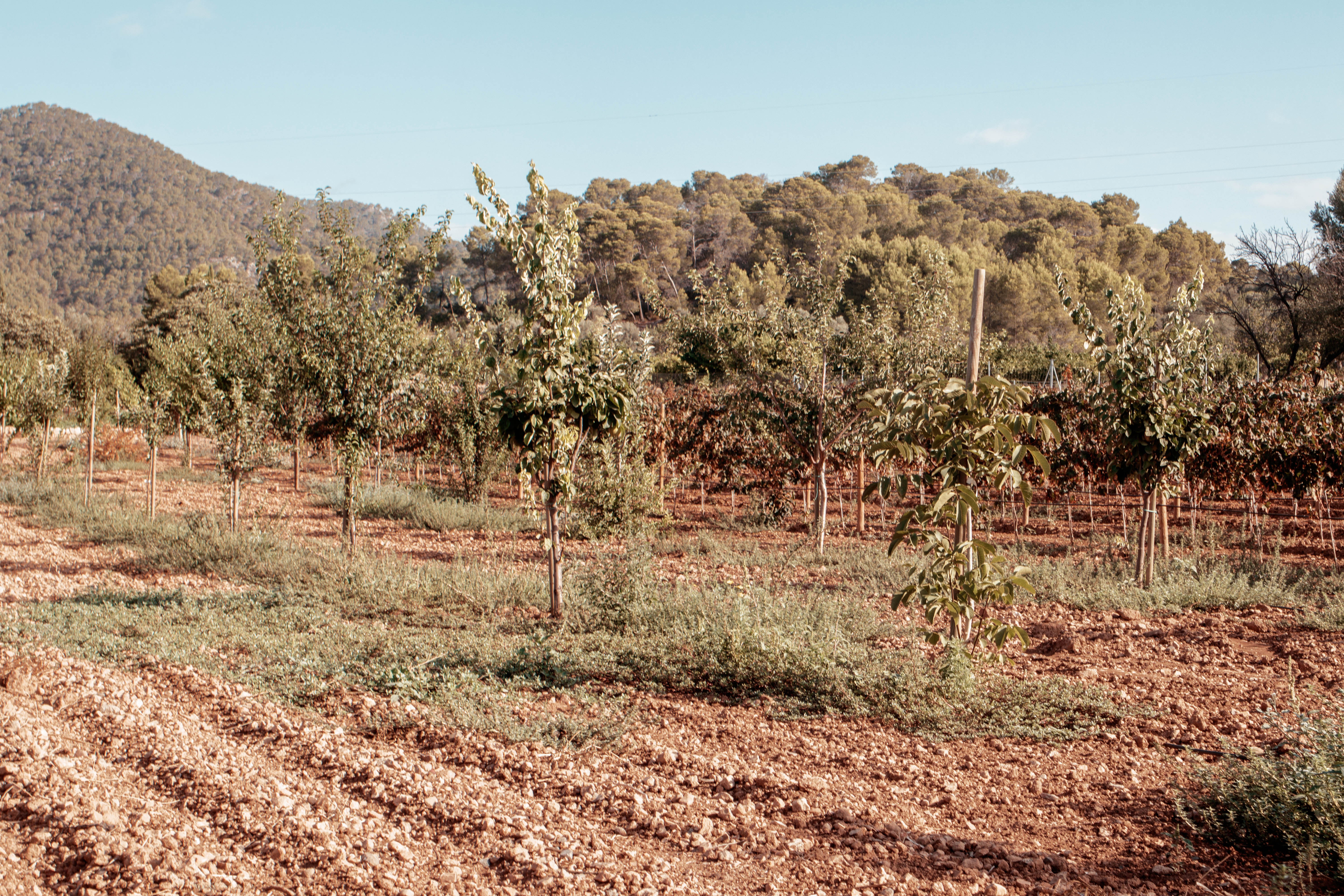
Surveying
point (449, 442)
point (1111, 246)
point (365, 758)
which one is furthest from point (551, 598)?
point (1111, 246)

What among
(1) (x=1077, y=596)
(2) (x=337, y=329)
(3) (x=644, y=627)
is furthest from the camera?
(2) (x=337, y=329)

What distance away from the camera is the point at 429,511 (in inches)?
567

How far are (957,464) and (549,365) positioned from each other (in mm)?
3544

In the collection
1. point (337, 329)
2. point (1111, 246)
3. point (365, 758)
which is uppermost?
point (1111, 246)

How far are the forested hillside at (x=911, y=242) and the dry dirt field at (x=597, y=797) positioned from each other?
34.8m

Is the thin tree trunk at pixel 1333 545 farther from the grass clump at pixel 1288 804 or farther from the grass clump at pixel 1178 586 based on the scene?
the grass clump at pixel 1288 804

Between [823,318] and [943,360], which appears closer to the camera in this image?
[823,318]

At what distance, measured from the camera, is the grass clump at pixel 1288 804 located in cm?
316

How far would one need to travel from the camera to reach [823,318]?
11.8 m

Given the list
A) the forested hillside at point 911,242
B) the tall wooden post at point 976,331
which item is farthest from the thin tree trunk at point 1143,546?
the forested hillside at point 911,242

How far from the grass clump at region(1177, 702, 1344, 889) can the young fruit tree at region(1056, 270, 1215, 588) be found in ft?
16.9

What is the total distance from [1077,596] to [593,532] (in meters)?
6.03

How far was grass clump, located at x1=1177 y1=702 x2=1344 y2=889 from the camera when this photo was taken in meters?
3.16

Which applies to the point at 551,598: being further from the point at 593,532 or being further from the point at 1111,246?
the point at 1111,246
